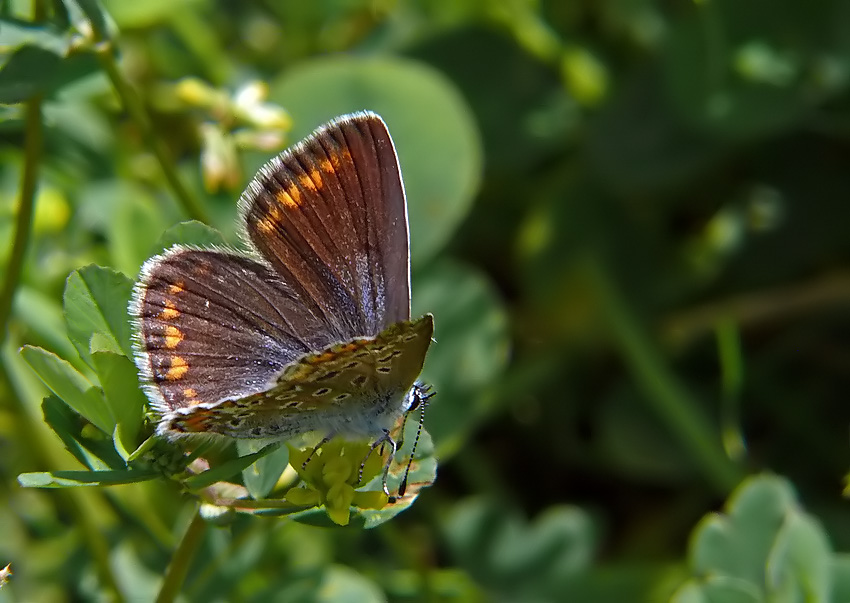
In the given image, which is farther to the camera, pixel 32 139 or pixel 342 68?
pixel 342 68

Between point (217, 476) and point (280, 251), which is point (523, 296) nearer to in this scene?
point (280, 251)

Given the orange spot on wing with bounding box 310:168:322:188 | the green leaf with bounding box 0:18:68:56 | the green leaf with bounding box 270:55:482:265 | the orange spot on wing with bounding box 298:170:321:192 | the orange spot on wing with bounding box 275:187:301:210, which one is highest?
the green leaf with bounding box 270:55:482:265

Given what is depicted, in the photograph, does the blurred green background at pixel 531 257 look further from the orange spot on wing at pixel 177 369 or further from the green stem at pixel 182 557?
the orange spot on wing at pixel 177 369

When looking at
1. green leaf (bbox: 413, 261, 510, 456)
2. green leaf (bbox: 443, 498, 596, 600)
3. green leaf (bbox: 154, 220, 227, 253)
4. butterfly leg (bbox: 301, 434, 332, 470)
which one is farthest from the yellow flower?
green leaf (bbox: 443, 498, 596, 600)

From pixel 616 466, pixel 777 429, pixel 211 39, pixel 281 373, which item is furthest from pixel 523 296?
pixel 281 373

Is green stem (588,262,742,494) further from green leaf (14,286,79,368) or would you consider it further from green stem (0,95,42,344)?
green stem (0,95,42,344)

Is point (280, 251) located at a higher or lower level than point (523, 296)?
lower
